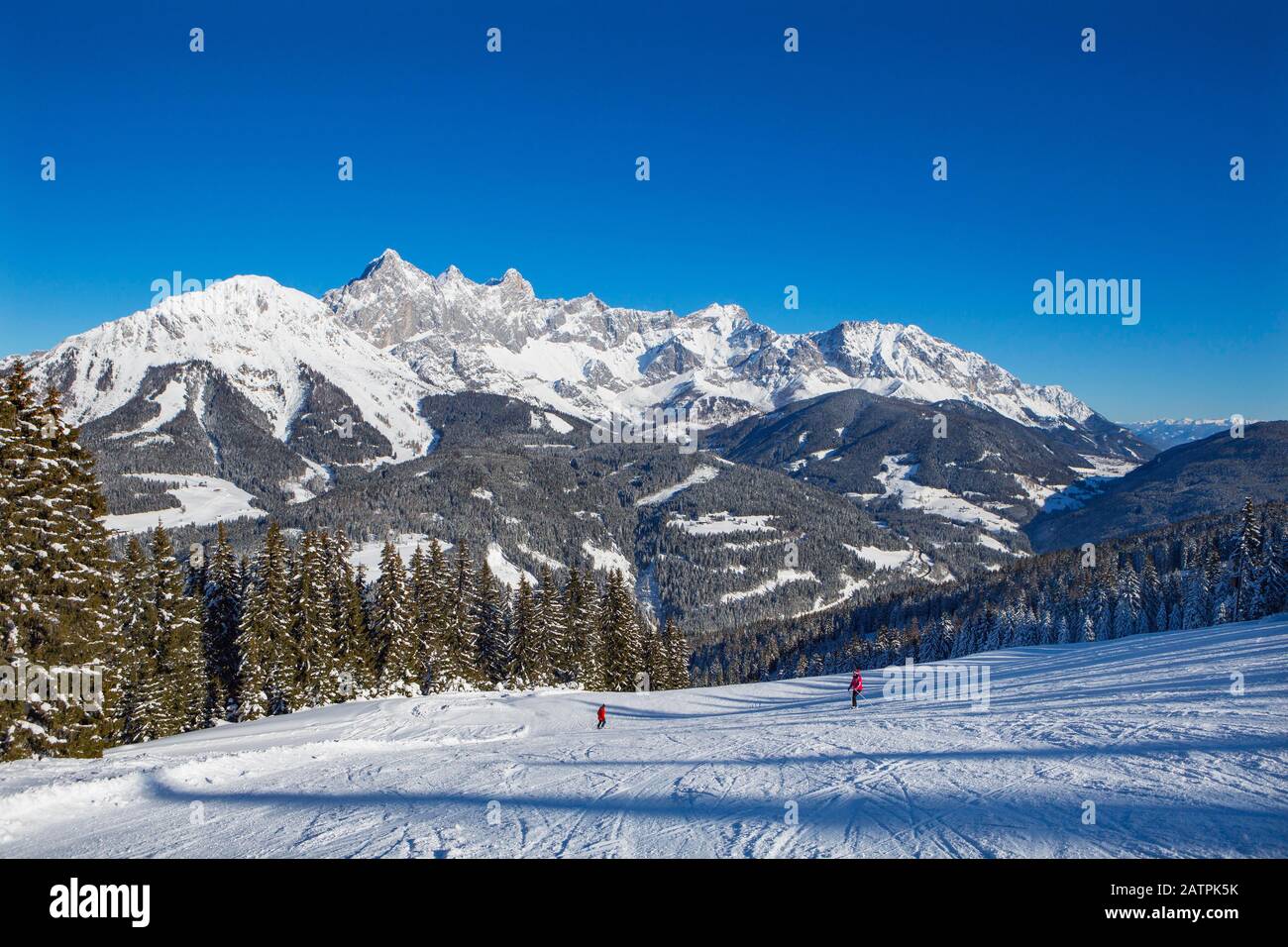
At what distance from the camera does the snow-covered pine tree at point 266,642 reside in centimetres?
3638

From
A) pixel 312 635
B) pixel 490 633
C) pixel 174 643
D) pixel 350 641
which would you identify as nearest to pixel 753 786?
pixel 174 643

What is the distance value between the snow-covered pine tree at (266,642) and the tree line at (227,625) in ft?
0.26

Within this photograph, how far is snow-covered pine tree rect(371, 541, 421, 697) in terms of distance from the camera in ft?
139

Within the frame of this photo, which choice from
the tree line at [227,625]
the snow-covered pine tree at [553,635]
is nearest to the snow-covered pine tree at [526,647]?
the tree line at [227,625]

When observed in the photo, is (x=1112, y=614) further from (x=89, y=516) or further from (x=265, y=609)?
(x=89, y=516)

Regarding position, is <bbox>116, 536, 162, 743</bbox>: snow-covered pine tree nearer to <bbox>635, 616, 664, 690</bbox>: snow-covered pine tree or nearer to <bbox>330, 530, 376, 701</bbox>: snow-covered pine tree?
<bbox>330, 530, 376, 701</bbox>: snow-covered pine tree

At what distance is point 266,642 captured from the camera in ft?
122

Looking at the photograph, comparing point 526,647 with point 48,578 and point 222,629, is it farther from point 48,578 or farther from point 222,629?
point 48,578

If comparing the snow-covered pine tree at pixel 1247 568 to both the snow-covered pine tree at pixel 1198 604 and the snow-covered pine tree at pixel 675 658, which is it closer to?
the snow-covered pine tree at pixel 1198 604

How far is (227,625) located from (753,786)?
123ft
